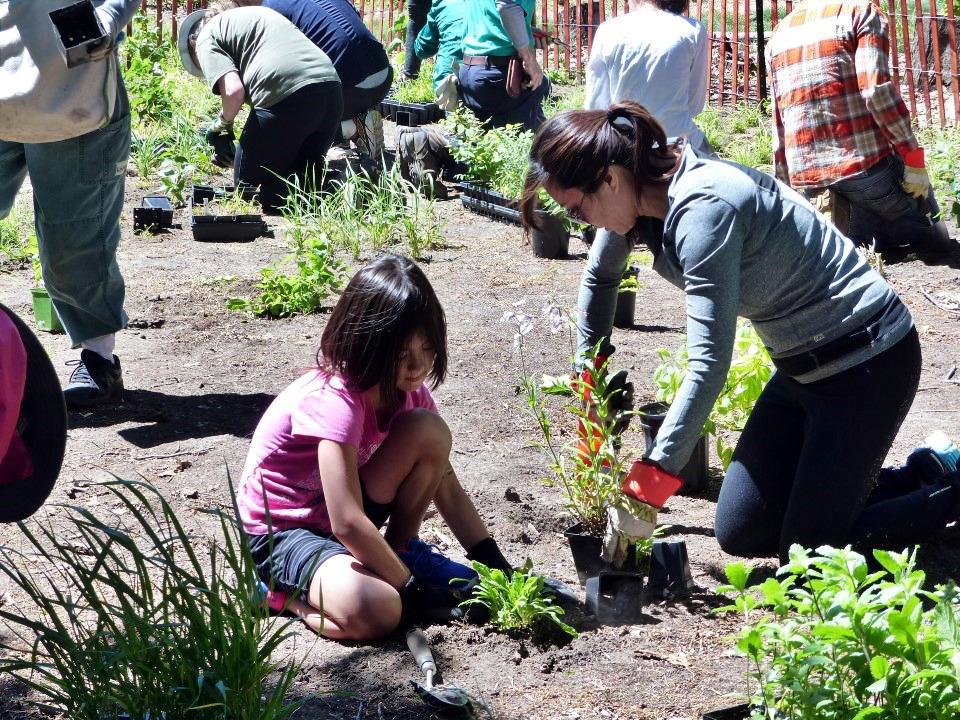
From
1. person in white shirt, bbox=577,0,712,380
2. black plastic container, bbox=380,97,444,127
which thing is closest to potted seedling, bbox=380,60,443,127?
black plastic container, bbox=380,97,444,127

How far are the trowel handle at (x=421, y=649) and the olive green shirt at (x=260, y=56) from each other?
5.08 meters

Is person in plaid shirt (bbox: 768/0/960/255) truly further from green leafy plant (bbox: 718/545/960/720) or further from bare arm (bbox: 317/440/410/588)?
green leafy plant (bbox: 718/545/960/720)

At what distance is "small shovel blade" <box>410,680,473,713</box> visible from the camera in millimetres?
2416

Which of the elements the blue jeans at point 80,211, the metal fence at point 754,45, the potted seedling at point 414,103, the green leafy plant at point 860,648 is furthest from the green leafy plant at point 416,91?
the green leafy plant at point 860,648

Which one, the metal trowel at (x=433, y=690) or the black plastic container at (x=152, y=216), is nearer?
the metal trowel at (x=433, y=690)

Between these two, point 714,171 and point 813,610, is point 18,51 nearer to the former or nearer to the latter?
point 714,171

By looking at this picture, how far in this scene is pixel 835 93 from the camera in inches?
223

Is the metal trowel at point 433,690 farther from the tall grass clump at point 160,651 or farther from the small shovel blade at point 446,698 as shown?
the tall grass clump at point 160,651

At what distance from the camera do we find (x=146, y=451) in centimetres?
401

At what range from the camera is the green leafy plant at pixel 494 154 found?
24.2 feet

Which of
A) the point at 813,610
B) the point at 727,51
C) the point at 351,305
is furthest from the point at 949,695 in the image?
the point at 727,51

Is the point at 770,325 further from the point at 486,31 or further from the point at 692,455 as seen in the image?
the point at 486,31

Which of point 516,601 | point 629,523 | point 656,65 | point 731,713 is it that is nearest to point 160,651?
point 516,601

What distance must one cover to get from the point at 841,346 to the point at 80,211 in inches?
111
